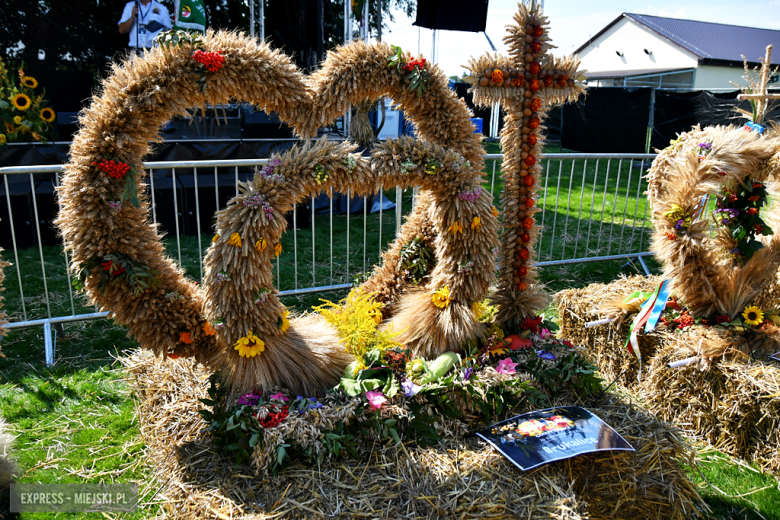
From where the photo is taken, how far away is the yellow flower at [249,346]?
251 cm

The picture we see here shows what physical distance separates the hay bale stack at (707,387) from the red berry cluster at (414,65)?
1906mm

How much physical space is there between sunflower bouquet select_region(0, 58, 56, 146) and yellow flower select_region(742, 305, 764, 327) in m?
7.64

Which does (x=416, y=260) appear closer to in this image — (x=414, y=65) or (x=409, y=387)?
(x=409, y=387)

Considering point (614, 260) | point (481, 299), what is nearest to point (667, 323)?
point (481, 299)

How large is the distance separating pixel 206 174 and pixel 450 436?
18.6ft

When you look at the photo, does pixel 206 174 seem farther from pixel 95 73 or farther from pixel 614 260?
pixel 614 260

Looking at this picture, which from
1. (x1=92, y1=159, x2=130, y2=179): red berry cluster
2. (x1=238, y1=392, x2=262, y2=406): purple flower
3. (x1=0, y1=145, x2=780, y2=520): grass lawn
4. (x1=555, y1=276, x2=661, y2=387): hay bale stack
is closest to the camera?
(x1=92, y1=159, x2=130, y2=179): red berry cluster

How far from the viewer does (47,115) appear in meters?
6.99

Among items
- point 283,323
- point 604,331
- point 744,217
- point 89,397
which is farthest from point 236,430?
point 744,217

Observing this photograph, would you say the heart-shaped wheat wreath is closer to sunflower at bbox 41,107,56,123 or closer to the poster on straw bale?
the poster on straw bale

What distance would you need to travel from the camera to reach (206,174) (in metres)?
7.15

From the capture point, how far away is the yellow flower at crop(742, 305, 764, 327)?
3.30 meters

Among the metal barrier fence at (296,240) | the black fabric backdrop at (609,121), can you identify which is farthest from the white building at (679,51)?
the metal barrier fence at (296,240)

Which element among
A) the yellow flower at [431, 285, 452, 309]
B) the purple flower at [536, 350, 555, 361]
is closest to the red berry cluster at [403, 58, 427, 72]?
the yellow flower at [431, 285, 452, 309]
